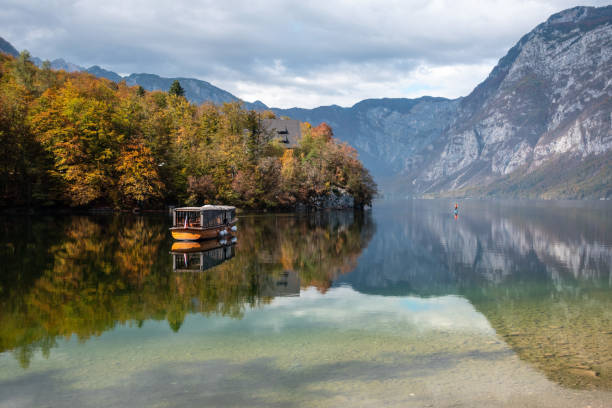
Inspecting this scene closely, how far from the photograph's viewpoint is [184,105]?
124 m

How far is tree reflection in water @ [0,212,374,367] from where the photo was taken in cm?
1814

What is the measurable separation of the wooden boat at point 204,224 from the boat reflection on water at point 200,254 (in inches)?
32.7

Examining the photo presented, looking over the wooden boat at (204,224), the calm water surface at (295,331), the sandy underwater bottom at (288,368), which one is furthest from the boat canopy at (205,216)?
the sandy underwater bottom at (288,368)

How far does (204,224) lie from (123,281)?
20948 mm

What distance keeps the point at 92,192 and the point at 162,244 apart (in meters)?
47.1

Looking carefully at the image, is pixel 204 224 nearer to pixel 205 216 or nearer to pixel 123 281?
pixel 205 216

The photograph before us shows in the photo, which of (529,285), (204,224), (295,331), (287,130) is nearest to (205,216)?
(204,224)

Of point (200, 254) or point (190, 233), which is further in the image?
point (190, 233)

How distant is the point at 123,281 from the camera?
2586 centimetres

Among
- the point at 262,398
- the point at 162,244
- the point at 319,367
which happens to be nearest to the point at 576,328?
the point at 319,367

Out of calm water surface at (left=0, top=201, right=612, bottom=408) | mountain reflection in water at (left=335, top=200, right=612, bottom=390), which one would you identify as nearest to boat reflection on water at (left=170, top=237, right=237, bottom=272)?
calm water surface at (left=0, top=201, right=612, bottom=408)

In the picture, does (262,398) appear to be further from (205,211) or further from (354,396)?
(205,211)

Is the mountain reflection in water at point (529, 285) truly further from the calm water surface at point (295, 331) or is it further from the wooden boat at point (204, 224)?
the wooden boat at point (204, 224)

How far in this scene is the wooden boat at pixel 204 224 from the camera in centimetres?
4378
